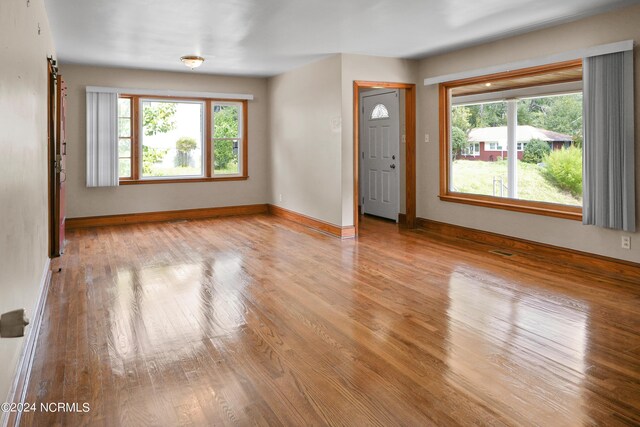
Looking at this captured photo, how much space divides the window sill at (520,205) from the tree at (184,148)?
4.34m

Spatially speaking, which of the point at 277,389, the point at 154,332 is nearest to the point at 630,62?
the point at 277,389

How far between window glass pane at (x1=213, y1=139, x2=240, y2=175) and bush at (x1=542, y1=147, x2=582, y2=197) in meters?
5.23

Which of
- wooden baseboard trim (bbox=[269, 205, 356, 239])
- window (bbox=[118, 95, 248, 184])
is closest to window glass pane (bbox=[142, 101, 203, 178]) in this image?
window (bbox=[118, 95, 248, 184])

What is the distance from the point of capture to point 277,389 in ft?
7.54

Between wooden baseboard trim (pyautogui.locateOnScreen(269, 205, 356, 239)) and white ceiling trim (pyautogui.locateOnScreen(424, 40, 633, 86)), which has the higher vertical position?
white ceiling trim (pyautogui.locateOnScreen(424, 40, 633, 86))

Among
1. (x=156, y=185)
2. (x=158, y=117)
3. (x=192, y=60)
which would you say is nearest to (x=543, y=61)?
(x=192, y=60)

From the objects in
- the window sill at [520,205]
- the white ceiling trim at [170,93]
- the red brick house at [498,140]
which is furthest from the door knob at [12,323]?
the white ceiling trim at [170,93]

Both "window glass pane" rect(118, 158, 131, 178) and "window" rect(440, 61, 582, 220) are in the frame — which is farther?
"window glass pane" rect(118, 158, 131, 178)

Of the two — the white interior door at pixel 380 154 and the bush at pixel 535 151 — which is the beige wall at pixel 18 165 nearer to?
the bush at pixel 535 151

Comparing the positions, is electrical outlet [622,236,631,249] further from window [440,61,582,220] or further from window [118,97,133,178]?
window [118,97,133,178]

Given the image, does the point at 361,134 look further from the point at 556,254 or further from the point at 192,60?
the point at 556,254

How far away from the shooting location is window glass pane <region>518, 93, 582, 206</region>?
4.88m

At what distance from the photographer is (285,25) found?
189 inches

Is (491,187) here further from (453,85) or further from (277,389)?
(277,389)
